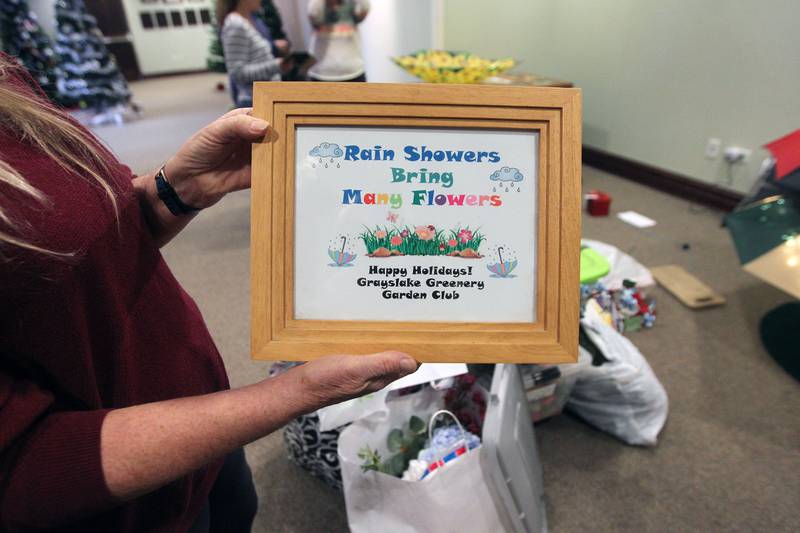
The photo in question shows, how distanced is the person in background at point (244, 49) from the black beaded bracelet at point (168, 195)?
5.31 ft

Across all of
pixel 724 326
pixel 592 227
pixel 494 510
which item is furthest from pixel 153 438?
pixel 592 227

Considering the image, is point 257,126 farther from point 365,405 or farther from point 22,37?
point 22,37

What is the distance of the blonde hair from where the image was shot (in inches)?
16.1

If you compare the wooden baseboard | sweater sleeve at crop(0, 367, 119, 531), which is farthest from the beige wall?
the wooden baseboard

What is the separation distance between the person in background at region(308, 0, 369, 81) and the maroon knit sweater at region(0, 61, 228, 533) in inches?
79.7

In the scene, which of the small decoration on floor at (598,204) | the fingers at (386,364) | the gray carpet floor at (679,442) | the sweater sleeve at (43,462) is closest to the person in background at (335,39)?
the gray carpet floor at (679,442)

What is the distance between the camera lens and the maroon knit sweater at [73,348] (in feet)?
1.29

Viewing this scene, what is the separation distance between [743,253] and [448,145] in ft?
5.46

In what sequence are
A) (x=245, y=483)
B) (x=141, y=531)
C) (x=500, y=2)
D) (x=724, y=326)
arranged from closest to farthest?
(x=141, y=531) → (x=245, y=483) → (x=724, y=326) → (x=500, y=2)

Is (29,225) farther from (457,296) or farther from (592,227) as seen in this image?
(592,227)

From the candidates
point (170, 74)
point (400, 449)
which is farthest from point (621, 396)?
point (170, 74)

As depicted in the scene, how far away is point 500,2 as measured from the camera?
12.4ft

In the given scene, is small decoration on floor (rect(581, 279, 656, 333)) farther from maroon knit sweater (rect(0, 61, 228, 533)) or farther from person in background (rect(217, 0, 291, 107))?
person in background (rect(217, 0, 291, 107))

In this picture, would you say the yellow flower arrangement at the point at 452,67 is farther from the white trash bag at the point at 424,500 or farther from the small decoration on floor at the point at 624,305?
the white trash bag at the point at 424,500
